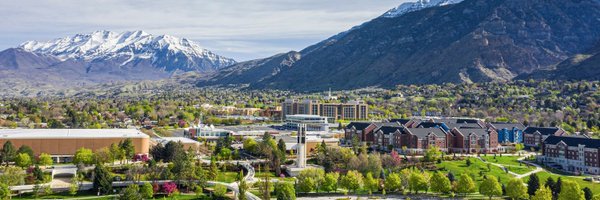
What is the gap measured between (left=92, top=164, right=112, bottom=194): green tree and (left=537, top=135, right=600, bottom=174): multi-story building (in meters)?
60.6

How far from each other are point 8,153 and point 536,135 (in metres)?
85.4

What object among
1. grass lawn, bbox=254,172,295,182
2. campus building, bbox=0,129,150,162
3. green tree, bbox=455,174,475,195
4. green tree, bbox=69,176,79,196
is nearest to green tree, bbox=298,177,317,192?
grass lawn, bbox=254,172,295,182

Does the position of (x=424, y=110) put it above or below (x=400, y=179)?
above

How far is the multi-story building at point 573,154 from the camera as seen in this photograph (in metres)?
84.2

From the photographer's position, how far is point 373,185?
237ft

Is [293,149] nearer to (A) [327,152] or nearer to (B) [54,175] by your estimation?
(A) [327,152]

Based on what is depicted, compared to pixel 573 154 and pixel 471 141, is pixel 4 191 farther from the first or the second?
pixel 573 154

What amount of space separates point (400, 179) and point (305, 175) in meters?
11.3

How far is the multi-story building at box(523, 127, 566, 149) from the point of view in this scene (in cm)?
10738

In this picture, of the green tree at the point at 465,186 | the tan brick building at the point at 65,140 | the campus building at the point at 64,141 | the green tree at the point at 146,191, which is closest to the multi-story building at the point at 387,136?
the green tree at the point at 465,186

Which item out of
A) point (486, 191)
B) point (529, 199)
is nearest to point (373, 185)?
point (486, 191)

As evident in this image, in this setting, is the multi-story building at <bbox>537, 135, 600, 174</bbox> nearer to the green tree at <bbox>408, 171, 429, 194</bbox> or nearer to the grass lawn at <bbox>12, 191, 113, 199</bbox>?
the green tree at <bbox>408, 171, 429, 194</bbox>

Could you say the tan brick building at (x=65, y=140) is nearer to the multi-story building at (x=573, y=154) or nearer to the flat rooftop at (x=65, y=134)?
the flat rooftop at (x=65, y=134)

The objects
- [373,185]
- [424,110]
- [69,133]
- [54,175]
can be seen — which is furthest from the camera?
[424,110]
